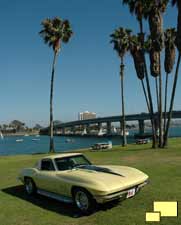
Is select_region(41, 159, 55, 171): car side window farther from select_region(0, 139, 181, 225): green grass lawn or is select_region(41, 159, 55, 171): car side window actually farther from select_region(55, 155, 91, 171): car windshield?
select_region(0, 139, 181, 225): green grass lawn

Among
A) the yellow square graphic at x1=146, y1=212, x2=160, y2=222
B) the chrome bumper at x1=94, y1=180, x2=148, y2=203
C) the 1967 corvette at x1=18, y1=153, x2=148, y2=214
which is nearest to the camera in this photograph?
the yellow square graphic at x1=146, y1=212, x2=160, y2=222

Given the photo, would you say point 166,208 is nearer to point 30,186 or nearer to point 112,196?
point 112,196

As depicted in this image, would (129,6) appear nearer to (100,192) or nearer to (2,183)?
(2,183)

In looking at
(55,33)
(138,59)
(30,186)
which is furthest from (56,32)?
(30,186)

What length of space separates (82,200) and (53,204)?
4.58ft

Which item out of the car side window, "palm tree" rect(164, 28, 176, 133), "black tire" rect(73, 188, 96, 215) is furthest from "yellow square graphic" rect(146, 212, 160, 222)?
"palm tree" rect(164, 28, 176, 133)

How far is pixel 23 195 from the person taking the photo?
33.4 feet

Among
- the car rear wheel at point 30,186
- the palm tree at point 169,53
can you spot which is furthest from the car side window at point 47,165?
the palm tree at point 169,53

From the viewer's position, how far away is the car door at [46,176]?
878cm

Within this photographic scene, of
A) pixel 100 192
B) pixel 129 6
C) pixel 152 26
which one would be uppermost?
pixel 129 6

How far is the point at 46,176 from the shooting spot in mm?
9023

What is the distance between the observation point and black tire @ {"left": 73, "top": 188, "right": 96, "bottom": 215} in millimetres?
7589

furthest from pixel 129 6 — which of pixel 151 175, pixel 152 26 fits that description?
pixel 151 175

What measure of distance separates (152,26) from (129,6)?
339 centimetres
